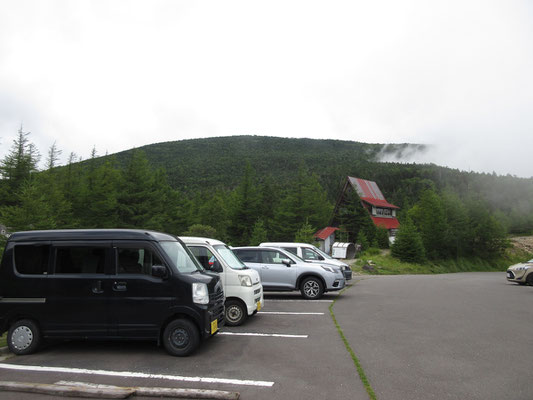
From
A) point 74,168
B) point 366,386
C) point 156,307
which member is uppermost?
point 74,168

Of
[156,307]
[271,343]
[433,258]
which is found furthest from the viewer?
[433,258]

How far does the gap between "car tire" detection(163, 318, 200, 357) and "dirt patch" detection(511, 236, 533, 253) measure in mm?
49308

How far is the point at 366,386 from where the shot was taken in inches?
201

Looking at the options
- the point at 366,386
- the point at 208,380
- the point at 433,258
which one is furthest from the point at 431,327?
the point at 433,258

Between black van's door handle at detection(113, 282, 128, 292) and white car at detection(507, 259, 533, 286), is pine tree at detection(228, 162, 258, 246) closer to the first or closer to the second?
white car at detection(507, 259, 533, 286)

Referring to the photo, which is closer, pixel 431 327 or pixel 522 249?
pixel 431 327

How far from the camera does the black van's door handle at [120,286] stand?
6.70m

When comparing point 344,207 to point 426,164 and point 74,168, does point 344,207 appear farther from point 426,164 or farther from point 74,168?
point 426,164

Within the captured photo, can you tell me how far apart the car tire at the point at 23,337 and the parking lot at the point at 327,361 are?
0.72 feet

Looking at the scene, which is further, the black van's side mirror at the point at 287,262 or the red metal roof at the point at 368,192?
the red metal roof at the point at 368,192

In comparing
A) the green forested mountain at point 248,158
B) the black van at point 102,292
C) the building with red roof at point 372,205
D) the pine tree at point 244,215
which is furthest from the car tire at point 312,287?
the green forested mountain at point 248,158

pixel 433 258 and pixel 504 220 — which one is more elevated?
pixel 504 220

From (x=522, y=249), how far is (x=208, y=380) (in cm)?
5031

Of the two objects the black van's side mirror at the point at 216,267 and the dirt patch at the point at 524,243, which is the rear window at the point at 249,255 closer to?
the black van's side mirror at the point at 216,267
